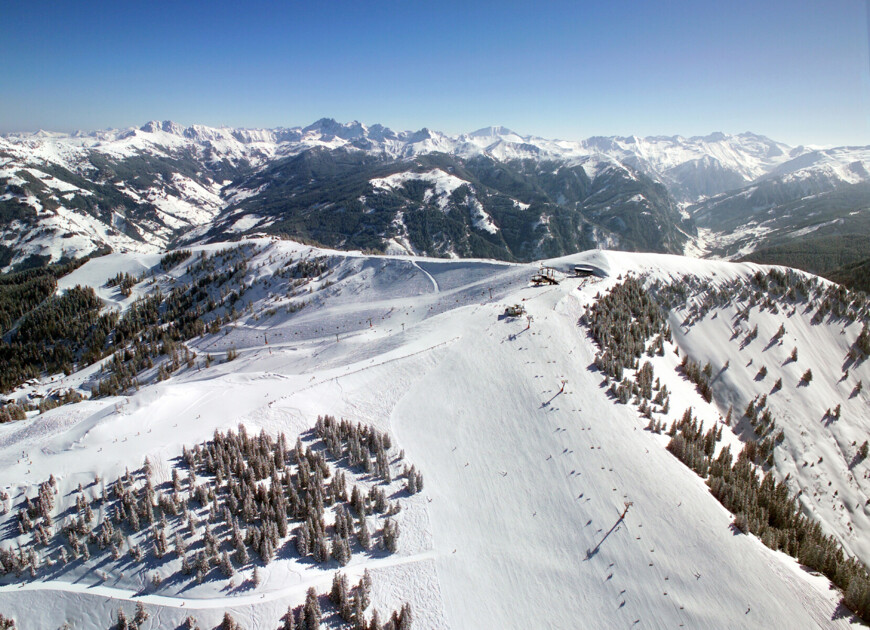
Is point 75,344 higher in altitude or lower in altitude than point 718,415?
higher

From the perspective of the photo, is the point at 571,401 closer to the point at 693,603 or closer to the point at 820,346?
the point at 693,603

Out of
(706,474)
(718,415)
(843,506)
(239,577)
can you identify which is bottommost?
(843,506)

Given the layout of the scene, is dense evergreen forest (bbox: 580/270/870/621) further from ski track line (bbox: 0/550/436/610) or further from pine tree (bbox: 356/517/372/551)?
ski track line (bbox: 0/550/436/610)

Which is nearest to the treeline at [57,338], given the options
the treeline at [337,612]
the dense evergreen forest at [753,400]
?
the treeline at [337,612]

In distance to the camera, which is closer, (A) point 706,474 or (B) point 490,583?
(B) point 490,583

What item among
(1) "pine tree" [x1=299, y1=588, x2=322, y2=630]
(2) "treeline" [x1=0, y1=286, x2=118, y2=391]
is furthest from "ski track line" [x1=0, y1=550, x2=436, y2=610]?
(2) "treeline" [x1=0, y1=286, x2=118, y2=391]

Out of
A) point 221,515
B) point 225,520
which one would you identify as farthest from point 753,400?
point 221,515

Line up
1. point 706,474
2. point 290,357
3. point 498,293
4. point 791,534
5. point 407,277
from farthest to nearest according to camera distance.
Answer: point 407,277 < point 498,293 < point 290,357 < point 706,474 < point 791,534

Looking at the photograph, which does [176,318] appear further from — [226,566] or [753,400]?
[753,400]

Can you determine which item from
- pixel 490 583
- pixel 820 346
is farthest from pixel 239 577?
pixel 820 346
